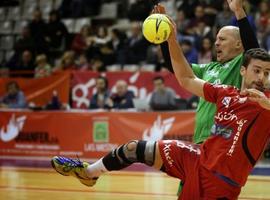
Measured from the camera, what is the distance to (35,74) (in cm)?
1603

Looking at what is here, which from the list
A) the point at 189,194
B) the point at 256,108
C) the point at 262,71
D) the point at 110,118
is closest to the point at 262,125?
the point at 256,108

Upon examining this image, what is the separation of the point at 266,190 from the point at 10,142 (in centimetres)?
696

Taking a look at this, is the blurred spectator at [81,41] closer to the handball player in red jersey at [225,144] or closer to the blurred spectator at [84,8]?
the blurred spectator at [84,8]

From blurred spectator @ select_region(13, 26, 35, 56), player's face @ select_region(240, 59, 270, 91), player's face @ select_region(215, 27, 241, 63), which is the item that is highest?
player's face @ select_region(215, 27, 241, 63)

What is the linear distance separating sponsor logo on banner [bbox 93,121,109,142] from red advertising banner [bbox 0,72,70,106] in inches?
77.6

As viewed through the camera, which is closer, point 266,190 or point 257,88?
point 257,88

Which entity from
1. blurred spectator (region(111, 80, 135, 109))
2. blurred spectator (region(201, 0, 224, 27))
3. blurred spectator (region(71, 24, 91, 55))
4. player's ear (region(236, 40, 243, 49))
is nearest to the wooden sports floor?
player's ear (region(236, 40, 243, 49))

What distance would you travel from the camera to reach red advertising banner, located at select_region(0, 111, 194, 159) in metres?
12.3

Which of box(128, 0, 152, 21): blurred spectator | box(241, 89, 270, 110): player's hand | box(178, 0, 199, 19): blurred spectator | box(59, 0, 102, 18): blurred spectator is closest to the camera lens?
box(241, 89, 270, 110): player's hand

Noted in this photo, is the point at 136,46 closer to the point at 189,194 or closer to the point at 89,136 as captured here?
the point at 89,136

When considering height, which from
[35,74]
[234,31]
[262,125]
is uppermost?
[234,31]

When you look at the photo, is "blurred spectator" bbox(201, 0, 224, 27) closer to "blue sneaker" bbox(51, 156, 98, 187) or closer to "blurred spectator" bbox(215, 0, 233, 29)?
"blurred spectator" bbox(215, 0, 233, 29)

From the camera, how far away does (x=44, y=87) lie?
14930mm

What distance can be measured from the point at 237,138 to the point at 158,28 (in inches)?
45.2
